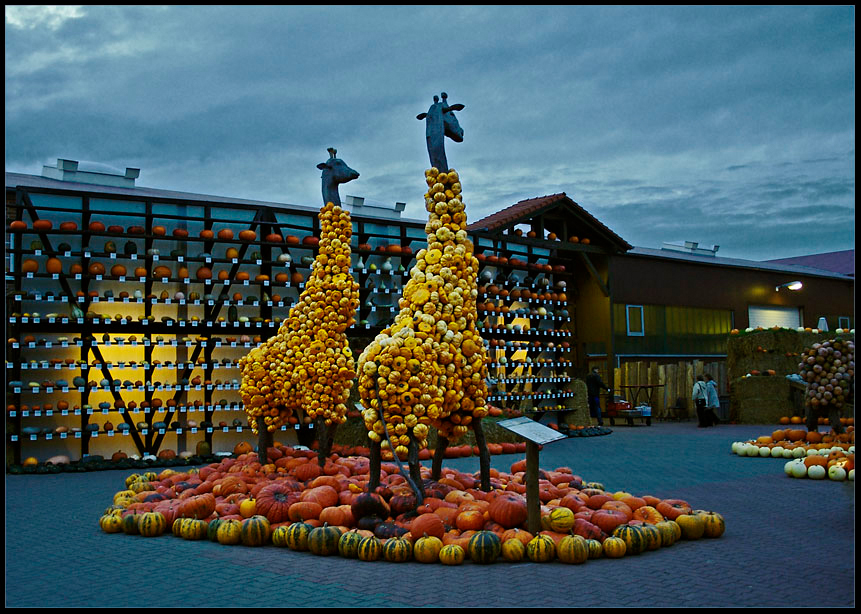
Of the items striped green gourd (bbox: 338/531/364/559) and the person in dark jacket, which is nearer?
striped green gourd (bbox: 338/531/364/559)

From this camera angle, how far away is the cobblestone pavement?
510cm

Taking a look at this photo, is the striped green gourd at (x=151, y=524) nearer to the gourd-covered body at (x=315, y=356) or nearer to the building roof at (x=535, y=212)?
the gourd-covered body at (x=315, y=356)

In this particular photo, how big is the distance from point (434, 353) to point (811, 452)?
24.9ft

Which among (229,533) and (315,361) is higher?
(315,361)

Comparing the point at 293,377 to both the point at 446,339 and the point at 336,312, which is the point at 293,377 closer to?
the point at 336,312

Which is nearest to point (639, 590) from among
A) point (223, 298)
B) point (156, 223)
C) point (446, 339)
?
point (446, 339)

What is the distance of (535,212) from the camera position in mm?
19641

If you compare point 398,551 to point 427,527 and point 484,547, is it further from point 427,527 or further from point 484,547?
point 484,547

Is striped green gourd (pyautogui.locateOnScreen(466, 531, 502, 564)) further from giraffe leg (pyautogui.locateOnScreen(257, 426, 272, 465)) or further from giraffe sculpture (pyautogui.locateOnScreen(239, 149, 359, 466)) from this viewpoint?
giraffe leg (pyautogui.locateOnScreen(257, 426, 272, 465))

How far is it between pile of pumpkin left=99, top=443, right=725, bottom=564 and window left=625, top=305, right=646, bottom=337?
16.3m

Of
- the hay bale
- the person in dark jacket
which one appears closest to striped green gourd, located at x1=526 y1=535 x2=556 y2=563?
the person in dark jacket

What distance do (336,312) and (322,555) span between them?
13.7 ft

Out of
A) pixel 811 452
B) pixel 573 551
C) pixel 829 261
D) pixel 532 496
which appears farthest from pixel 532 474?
pixel 829 261

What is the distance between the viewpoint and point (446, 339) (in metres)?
7.96
